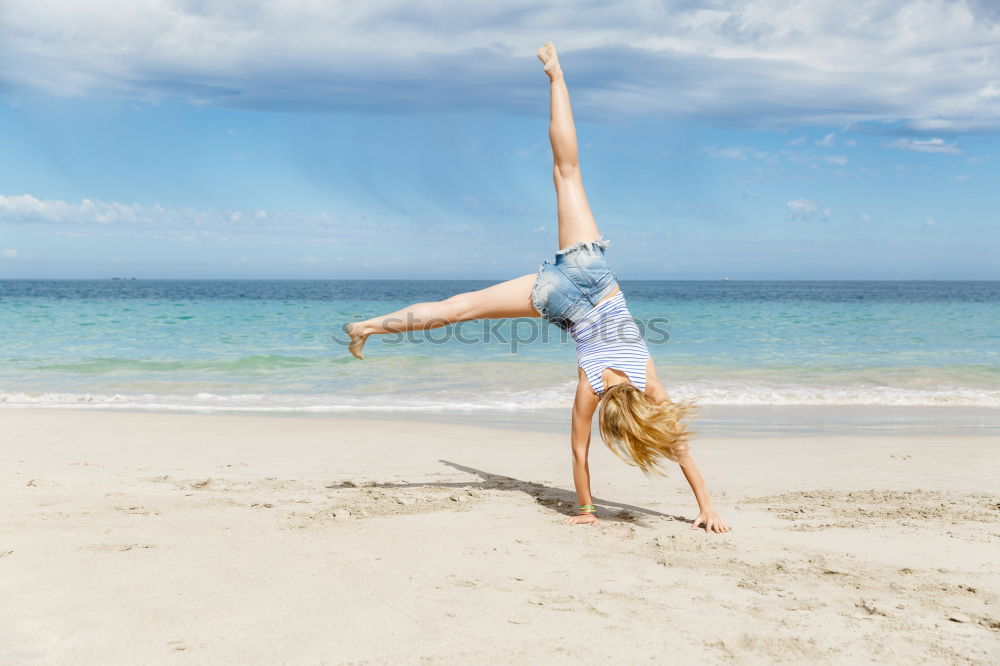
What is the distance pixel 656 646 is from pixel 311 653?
4.28 feet

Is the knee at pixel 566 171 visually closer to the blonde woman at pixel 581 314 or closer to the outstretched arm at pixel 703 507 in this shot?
the blonde woman at pixel 581 314

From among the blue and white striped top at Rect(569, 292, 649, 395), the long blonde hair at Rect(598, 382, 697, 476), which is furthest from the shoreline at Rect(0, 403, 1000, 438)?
the long blonde hair at Rect(598, 382, 697, 476)

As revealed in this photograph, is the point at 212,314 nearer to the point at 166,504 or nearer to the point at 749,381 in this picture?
the point at 749,381

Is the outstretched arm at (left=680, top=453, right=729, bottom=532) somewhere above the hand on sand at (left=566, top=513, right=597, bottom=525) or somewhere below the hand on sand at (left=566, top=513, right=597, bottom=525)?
above

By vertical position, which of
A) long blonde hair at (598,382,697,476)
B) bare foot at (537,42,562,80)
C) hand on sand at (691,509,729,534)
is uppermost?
bare foot at (537,42,562,80)

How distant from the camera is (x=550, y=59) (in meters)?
5.47

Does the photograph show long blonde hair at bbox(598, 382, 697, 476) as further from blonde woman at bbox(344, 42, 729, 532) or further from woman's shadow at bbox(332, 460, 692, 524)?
woman's shadow at bbox(332, 460, 692, 524)

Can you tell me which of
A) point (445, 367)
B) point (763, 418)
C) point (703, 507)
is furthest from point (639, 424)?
point (445, 367)

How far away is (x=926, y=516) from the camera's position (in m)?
5.21

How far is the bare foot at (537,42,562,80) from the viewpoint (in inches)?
214

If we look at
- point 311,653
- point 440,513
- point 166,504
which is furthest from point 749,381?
point 311,653

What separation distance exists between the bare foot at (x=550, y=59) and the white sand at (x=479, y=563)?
3.00m

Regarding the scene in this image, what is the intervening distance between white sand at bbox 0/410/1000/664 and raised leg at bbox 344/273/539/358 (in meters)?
1.21

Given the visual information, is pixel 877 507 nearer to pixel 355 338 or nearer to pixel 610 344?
pixel 610 344
